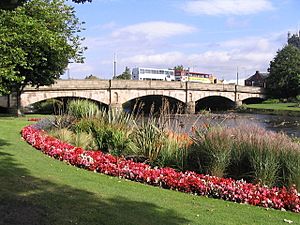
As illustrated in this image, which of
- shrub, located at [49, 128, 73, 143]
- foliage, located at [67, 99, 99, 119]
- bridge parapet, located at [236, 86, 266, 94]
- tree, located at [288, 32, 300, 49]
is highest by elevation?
tree, located at [288, 32, 300, 49]

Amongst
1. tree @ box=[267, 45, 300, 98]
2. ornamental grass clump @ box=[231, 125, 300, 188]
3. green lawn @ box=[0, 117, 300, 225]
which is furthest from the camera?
tree @ box=[267, 45, 300, 98]

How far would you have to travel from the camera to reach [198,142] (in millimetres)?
10523

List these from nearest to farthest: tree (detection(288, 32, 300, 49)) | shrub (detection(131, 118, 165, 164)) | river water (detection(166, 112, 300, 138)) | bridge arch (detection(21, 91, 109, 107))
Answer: shrub (detection(131, 118, 165, 164))
river water (detection(166, 112, 300, 138))
bridge arch (detection(21, 91, 109, 107))
tree (detection(288, 32, 300, 49))

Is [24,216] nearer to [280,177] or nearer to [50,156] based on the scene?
[280,177]

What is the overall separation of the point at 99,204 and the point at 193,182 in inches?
103

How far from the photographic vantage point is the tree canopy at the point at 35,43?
66.5 ft

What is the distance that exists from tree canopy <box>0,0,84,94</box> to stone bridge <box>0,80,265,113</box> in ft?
27.7

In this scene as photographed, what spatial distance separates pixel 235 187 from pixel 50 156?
6264 millimetres

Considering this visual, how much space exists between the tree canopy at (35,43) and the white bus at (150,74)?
55.2 m

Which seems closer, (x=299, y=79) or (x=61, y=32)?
(x=61, y=32)

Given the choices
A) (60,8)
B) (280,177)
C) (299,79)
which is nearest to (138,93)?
(60,8)

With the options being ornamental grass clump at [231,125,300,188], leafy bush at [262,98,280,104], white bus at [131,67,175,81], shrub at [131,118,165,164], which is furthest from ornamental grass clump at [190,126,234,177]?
white bus at [131,67,175,81]

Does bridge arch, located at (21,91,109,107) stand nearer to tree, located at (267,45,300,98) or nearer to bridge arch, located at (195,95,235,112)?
bridge arch, located at (195,95,235,112)

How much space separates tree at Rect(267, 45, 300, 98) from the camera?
249ft
